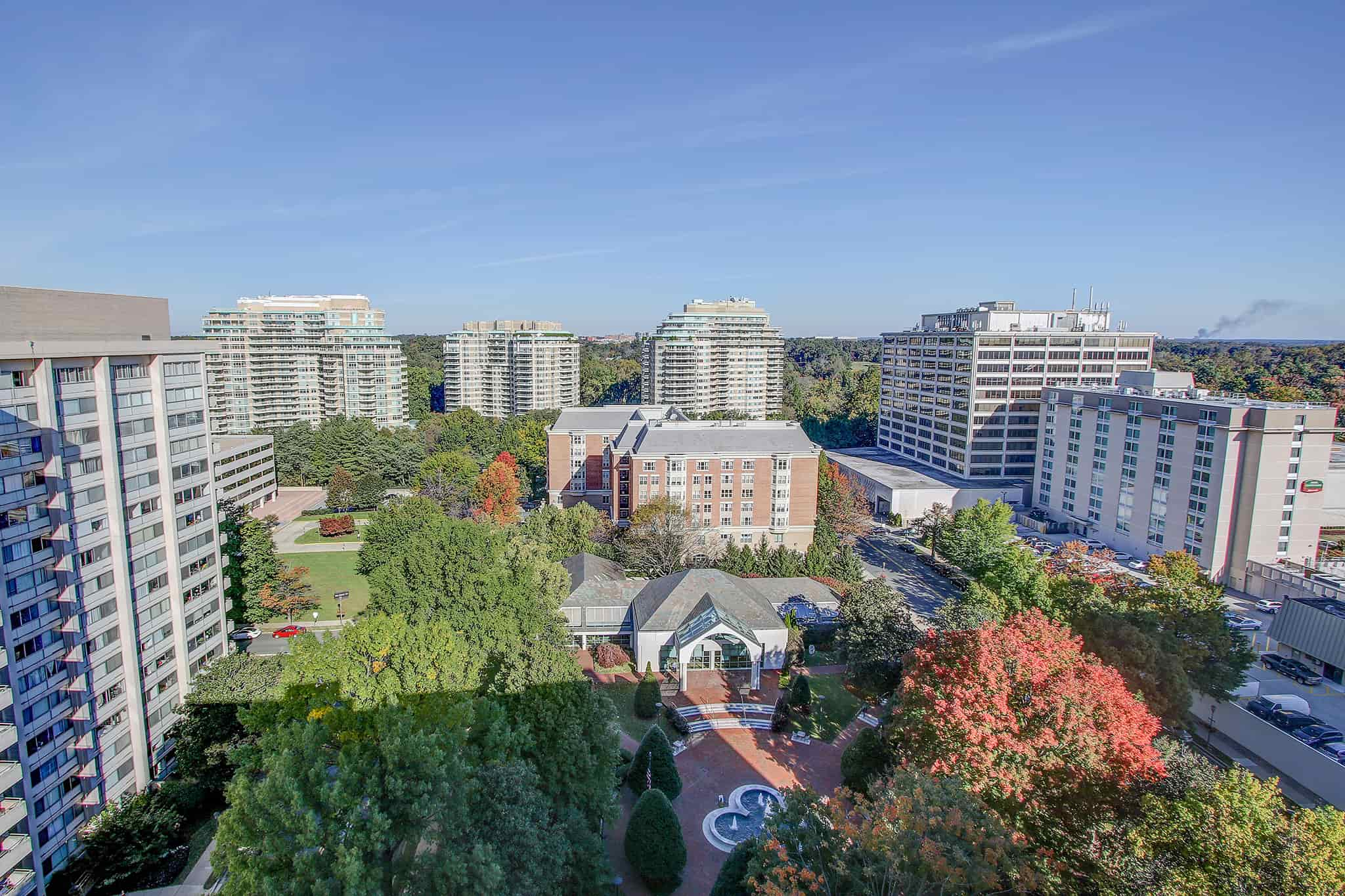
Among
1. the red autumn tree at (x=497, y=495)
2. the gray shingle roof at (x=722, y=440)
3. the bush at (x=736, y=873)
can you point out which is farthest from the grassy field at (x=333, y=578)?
the bush at (x=736, y=873)

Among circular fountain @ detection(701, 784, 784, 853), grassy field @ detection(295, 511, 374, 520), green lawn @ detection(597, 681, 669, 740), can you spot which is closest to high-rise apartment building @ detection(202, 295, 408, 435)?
grassy field @ detection(295, 511, 374, 520)

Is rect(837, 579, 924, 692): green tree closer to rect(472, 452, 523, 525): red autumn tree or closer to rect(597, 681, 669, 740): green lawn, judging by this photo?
rect(597, 681, 669, 740): green lawn

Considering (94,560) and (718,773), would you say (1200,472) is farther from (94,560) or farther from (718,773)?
(94,560)

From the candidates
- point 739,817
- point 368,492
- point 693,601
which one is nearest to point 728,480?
point 693,601

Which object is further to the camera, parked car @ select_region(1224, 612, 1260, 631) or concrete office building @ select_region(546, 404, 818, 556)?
concrete office building @ select_region(546, 404, 818, 556)

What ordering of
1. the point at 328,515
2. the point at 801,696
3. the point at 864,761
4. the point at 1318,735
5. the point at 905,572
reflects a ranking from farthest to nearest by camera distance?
the point at 328,515 → the point at 905,572 → the point at 801,696 → the point at 1318,735 → the point at 864,761

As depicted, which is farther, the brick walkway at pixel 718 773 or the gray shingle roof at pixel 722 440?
the gray shingle roof at pixel 722 440

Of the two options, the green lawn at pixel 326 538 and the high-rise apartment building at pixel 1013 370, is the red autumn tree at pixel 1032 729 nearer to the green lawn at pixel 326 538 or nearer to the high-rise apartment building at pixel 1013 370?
the high-rise apartment building at pixel 1013 370
